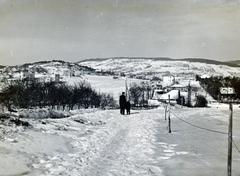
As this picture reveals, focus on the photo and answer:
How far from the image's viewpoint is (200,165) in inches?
481

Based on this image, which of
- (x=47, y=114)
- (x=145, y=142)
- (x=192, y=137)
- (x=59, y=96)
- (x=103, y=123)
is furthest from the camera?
(x=59, y=96)

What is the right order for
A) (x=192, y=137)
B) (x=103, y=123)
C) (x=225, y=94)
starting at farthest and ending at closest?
(x=103, y=123)
(x=192, y=137)
(x=225, y=94)

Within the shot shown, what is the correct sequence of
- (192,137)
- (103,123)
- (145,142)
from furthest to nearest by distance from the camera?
(103,123)
(192,137)
(145,142)

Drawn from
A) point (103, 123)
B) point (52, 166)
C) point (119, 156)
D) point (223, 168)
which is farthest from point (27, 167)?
point (103, 123)

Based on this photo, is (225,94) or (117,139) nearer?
(225,94)

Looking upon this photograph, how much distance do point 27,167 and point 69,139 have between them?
4.81m

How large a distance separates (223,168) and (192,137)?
6680mm

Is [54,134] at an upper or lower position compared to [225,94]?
lower

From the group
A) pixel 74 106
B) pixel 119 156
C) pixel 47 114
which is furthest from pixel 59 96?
pixel 119 156

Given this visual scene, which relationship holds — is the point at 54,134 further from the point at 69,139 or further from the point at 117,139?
the point at 117,139

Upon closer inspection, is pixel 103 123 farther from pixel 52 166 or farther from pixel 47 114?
pixel 52 166

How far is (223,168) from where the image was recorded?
467 inches

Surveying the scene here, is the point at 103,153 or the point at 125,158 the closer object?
the point at 125,158

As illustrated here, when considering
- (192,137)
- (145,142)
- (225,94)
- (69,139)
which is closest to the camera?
(225,94)
